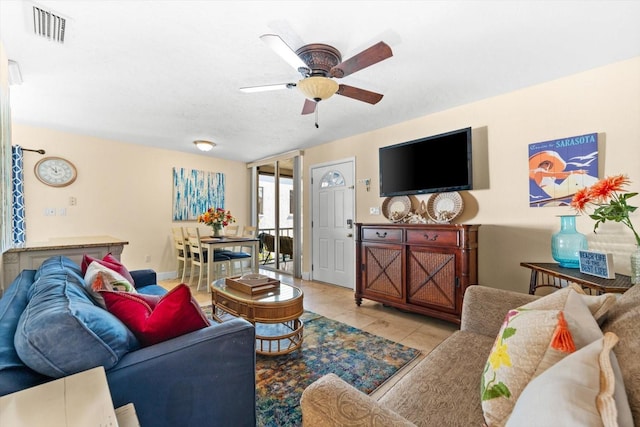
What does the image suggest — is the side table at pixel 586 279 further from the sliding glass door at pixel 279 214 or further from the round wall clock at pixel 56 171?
the round wall clock at pixel 56 171

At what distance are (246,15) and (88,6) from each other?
912 millimetres

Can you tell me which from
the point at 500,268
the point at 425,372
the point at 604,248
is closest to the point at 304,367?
the point at 425,372

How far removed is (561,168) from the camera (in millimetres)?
2451

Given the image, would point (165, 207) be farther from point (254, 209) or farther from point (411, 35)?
point (411, 35)

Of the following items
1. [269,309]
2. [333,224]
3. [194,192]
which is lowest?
[269,309]

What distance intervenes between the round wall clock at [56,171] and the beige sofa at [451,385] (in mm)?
4944

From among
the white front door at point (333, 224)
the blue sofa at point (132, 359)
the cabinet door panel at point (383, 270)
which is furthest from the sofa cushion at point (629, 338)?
the white front door at point (333, 224)

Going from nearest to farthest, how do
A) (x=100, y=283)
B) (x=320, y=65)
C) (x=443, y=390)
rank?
1. (x=443, y=390)
2. (x=100, y=283)
3. (x=320, y=65)

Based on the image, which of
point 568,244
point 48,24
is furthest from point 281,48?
point 568,244

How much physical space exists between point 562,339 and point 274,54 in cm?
226

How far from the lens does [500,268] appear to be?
2.80 meters

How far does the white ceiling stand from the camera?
165 cm

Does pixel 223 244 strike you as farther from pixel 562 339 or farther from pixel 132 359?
pixel 562 339

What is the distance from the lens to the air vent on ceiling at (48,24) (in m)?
1.67
